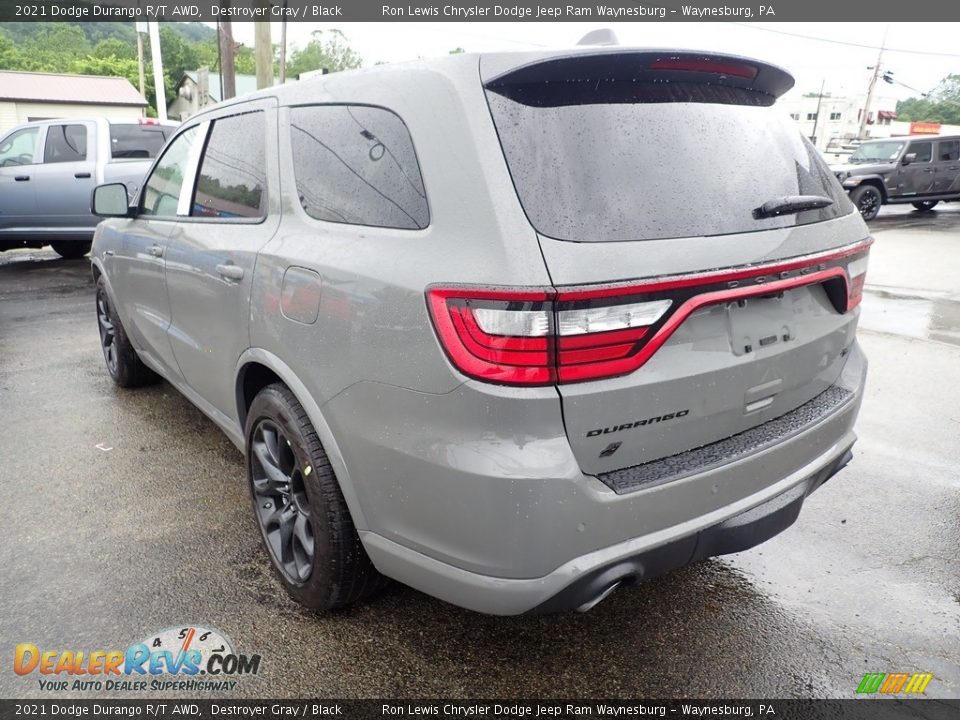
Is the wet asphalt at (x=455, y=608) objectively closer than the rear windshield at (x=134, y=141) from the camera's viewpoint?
Yes

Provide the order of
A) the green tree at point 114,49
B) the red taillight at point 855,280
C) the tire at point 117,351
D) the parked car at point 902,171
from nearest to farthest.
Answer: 1. the red taillight at point 855,280
2. the tire at point 117,351
3. the parked car at point 902,171
4. the green tree at point 114,49

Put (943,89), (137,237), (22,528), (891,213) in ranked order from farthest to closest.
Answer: (943,89) < (891,213) < (137,237) < (22,528)

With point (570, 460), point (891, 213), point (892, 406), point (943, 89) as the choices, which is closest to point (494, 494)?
point (570, 460)

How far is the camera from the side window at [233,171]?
262cm

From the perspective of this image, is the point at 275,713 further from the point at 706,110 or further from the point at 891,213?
the point at 891,213

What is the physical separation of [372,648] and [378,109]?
5.72ft

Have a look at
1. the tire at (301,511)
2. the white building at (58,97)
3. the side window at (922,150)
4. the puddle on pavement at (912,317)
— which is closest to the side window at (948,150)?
the side window at (922,150)

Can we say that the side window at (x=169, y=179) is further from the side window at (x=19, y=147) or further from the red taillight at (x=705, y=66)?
the side window at (x=19, y=147)

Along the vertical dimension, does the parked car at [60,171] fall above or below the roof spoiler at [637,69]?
below

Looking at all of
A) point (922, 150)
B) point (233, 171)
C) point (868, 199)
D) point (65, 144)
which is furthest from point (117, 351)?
Result: point (922, 150)

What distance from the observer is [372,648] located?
225 centimetres

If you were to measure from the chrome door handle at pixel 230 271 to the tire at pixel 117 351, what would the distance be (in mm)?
2209

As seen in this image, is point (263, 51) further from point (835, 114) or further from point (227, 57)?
point (835, 114)

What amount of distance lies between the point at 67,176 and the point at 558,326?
31.4 ft
